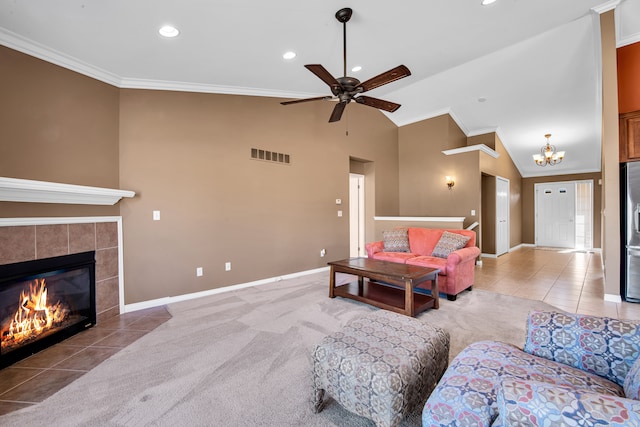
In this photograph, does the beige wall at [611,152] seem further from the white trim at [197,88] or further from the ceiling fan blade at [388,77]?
the white trim at [197,88]

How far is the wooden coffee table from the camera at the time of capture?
3148mm

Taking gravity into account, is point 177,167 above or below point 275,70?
below

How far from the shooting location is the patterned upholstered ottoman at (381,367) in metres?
1.46

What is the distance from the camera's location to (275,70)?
12.8ft

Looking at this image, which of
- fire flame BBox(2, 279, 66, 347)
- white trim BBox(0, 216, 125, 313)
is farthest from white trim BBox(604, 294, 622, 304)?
fire flame BBox(2, 279, 66, 347)

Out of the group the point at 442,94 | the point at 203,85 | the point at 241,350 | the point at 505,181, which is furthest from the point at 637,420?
the point at 505,181

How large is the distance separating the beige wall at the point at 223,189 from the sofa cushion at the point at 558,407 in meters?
3.85

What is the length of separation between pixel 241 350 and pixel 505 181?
828 cm

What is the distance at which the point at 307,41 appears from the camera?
128 inches

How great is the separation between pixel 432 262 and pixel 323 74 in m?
2.92

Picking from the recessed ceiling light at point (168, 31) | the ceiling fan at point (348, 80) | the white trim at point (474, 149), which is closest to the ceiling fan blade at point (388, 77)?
the ceiling fan at point (348, 80)

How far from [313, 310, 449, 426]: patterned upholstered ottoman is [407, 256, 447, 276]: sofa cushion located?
2.07m

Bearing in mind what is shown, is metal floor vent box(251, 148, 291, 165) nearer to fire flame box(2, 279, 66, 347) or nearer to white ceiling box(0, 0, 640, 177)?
white ceiling box(0, 0, 640, 177)

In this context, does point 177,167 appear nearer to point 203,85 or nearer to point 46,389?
point 203,85
